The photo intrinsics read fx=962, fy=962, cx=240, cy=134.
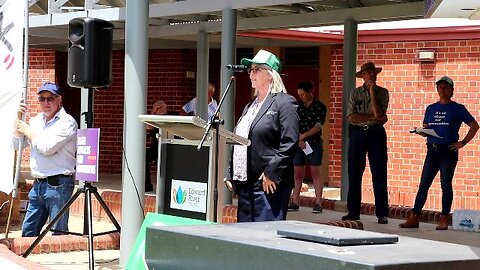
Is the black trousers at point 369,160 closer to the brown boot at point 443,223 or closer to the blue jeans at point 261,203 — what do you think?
the brown boot at point 443,223

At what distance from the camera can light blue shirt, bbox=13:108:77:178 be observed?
8016 mm

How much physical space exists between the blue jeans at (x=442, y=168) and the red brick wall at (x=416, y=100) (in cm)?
332

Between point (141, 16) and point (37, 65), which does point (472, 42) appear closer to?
point (141, 16)

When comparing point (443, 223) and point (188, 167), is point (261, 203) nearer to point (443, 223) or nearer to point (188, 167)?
point (188, 167)

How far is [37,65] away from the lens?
19000 millimetres

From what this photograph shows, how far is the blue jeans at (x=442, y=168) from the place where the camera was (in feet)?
33.1

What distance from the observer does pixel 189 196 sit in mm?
6586

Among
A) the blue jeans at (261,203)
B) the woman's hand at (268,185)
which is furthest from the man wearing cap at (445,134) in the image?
the woman's hand at (268,185)

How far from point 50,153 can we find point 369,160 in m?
3.92

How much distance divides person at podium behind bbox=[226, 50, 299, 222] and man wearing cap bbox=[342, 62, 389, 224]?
13.2 ft

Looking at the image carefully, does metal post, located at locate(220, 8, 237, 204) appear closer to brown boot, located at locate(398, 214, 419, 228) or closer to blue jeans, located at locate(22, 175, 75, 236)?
brown boot, located at locate(398, 214, 419, 228)

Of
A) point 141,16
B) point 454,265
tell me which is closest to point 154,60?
point 141,16

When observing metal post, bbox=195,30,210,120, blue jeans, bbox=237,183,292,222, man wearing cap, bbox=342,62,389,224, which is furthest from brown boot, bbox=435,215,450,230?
blue jeans, bbox=237,183,292,222

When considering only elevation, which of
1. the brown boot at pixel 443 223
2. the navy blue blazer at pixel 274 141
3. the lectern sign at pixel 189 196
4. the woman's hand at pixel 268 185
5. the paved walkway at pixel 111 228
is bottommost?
the paved walkway at pixel 111 228
